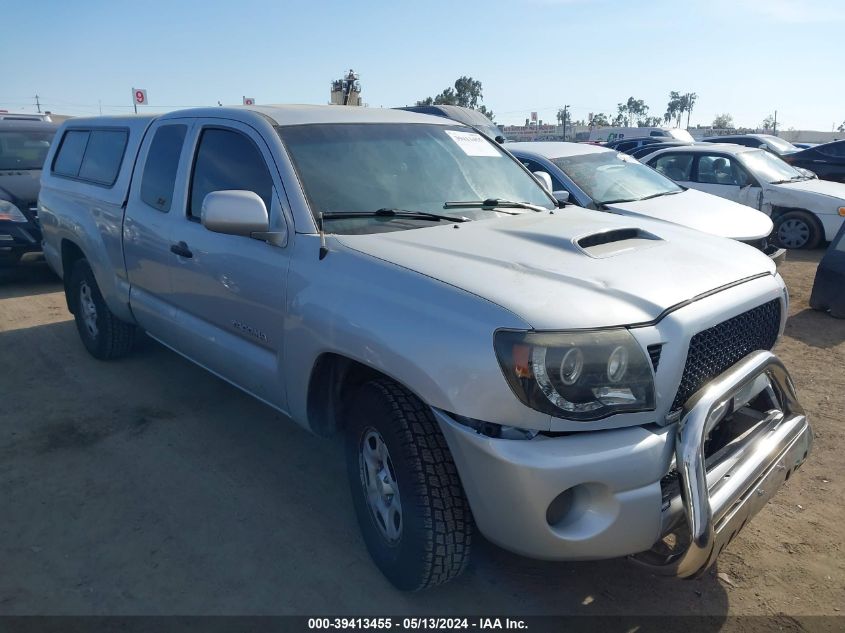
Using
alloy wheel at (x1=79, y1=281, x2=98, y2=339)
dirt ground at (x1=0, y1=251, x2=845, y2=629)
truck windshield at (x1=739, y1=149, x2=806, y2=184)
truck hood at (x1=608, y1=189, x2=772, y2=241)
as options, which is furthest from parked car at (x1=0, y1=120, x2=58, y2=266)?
truck windshield at (x1=739, y1=149, x2=806, y2=184)

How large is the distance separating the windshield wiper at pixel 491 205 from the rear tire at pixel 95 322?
303 cm

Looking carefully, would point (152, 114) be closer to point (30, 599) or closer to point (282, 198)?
point (282, 198)

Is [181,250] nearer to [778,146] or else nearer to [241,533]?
[241,533]

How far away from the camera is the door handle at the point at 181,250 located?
3773 mm

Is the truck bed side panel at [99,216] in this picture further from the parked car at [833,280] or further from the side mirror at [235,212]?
the parked car at [833,280]

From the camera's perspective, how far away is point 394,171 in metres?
3.50

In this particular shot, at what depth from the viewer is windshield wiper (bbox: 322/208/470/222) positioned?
3.12 m

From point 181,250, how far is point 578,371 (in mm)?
2494

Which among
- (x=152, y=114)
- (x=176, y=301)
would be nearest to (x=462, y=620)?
(x=176, y=301)

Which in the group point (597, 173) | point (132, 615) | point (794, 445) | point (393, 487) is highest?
point (597, 173)

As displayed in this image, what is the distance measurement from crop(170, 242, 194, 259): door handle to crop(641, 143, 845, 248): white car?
8316 millimetres

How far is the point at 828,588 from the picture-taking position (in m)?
2.79

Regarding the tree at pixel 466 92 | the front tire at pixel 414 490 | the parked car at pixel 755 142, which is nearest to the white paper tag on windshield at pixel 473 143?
the front tire at pixel 414 490

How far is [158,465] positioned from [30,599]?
3.67ft
